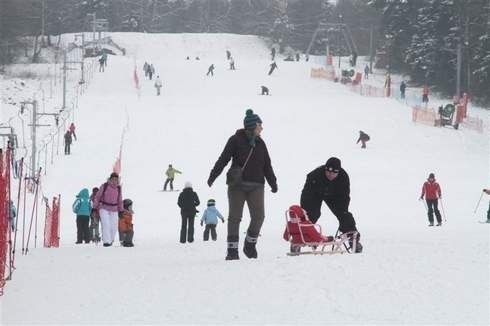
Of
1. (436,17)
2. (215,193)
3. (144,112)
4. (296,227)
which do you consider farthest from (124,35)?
(296,227)

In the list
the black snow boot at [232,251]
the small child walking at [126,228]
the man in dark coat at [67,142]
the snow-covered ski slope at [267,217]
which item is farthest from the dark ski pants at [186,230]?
the man in dark coat at [67,142]

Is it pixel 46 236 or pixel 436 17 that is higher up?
pixel 436 17

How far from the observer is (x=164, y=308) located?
6977 mm

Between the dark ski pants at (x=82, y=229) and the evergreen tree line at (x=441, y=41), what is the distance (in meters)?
45.9

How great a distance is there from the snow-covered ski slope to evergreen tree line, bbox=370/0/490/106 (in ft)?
26.4

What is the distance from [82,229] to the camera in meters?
16.6

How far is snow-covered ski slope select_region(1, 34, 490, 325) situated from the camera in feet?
23.0

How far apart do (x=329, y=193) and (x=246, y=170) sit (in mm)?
1178

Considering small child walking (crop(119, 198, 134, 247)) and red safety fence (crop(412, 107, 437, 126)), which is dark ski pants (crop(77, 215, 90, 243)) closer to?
small child walking (crop(119, 198, 134, 247))

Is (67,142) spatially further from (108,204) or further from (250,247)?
(250,247)

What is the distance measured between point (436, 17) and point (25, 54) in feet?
125

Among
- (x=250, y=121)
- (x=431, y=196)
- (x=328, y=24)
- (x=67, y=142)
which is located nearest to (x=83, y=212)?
(x=250, y=121)

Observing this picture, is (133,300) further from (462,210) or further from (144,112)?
(144,112)

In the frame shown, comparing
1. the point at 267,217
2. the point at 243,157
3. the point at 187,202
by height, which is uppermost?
the point at 243,157
